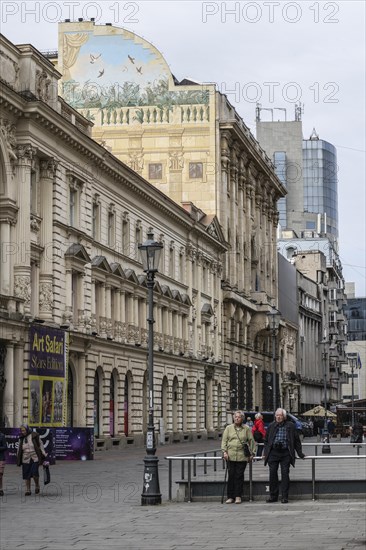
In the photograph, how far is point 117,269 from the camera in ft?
192

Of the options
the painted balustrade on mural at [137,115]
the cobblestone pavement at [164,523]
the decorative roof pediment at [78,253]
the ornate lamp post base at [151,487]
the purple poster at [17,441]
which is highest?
the painted balustrade on mural at [137,115]

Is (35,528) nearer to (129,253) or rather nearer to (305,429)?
(129,253)

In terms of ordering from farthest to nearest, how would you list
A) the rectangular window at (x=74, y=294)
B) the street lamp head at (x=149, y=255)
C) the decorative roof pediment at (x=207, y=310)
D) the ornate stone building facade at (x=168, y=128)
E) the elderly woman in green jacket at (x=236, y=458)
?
the ornate stone building facade at (x=168, y=128) < the decorative roof pediment at (x=207, y=310) < the rectangular window at (x=74, y=294) < the street lamp head at (x=149, y=255) < the elderly woman in green jacket at (x=236, y=458)

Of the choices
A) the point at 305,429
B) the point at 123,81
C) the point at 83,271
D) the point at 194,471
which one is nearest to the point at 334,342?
the point at 305,429

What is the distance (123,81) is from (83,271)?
30729 millimetres

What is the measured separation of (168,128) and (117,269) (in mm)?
25801

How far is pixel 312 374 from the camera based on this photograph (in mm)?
137500

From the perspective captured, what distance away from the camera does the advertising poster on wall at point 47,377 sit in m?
45.8

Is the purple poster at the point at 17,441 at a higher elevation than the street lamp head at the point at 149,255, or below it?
below

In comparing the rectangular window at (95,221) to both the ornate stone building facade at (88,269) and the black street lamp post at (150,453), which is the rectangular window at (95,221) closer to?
the ornate stone building facade at (88,269)

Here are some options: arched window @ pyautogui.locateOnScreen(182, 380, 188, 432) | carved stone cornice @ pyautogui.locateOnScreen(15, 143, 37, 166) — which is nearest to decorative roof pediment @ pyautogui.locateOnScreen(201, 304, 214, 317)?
arched window @ pyautogui.locateOnScreen(182, 380, 188, 432)

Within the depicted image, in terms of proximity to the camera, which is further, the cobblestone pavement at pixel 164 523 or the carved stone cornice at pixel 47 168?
the carved stone cornice at pixel 47 168

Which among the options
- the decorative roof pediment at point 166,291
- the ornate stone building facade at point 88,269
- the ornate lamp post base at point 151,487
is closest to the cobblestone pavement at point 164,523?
the ornate lamp post base at point 151,487

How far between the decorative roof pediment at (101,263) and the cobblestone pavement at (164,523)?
27.1 meters
